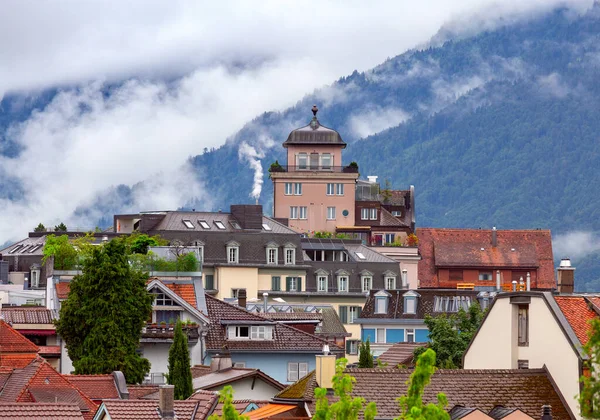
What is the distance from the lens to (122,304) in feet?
257

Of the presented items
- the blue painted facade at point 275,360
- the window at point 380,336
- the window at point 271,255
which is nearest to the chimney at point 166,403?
the blue painted facade at point 275,360

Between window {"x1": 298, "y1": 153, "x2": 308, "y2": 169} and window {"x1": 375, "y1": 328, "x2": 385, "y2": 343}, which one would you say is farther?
window {"x1": 298, "y1": 153, "x2": 308, "y2": 169}

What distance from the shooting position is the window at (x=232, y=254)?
5694 inches

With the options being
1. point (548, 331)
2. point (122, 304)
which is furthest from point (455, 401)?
point (122, 304)

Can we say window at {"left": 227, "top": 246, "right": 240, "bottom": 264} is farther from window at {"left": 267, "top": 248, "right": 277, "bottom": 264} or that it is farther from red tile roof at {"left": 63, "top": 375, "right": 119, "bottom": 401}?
red tile roof at {"left": 63, "top": 375, "right": 119, "bottom": 401}

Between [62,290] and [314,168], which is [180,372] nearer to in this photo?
[62,290]

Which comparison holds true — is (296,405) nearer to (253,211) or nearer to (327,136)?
(253,211)

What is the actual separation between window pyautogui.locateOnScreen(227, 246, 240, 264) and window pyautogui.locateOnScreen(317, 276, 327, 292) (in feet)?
21.1

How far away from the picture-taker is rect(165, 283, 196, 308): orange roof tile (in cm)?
8956

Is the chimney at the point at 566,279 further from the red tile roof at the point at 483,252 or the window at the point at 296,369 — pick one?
the red tile roof at the point at 483,252

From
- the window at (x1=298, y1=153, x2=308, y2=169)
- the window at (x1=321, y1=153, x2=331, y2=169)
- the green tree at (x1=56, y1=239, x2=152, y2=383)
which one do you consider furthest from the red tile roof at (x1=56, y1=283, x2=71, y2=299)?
the window at (x1=298, y1=153, x2=308, y2=169)

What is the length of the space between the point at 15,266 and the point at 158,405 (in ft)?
351

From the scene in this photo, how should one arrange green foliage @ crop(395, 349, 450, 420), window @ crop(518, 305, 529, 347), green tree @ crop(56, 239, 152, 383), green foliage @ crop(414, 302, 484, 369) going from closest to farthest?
green foliage @ crop(395, 349, 450, 420) < window @ crop(518, 305, 529, 347) < green tree @ crop(56, 239, 152, 383) < green foliage @ crop(414, 302, 484, 369)

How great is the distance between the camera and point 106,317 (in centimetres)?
7781
